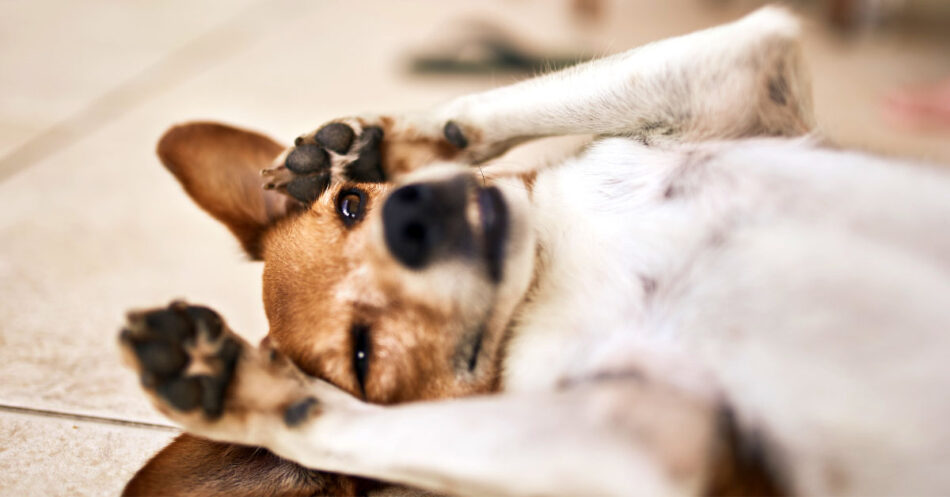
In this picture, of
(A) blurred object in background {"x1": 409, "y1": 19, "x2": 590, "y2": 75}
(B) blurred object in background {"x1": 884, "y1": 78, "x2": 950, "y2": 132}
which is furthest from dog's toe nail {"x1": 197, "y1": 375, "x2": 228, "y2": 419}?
(B) blurred object in background {"x1": 884, "y1": 78, "x2": 950, "y2": 132}

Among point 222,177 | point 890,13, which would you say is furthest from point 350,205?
point 890,13

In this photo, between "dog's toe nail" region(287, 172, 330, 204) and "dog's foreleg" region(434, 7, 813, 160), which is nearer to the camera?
"dog's foreleg" region(434, 7, 813, 160)

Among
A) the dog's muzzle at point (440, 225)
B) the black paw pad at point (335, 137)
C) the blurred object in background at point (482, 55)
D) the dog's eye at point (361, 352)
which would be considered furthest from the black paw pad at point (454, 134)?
the blurred object in background at point (482, 55)

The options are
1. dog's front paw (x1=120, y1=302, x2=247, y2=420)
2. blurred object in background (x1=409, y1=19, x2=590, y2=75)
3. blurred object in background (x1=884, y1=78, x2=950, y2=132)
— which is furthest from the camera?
blurred object in background (x1=409, y1=19, x2=590, y2=75)

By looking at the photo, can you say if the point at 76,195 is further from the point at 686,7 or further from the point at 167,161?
the point at 686,7

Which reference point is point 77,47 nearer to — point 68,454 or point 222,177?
point 222,177

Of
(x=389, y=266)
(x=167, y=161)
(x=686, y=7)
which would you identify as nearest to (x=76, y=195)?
(x=167, y=161)

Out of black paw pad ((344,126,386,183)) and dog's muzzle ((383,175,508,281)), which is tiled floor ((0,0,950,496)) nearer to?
black paw pad ((344,126,386,183))

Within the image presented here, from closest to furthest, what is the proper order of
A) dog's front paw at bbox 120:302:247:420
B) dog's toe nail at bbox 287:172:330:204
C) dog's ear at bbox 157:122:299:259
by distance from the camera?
dog's front paw at bbox 120:302:247:420 < dog's toe nail at bbox 287:172:330:204 < dog's ear at bbox 157:122:299:259
